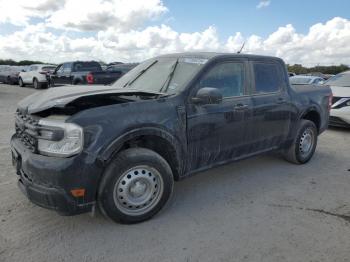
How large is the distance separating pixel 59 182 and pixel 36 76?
20.7 meters

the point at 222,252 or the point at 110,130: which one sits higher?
the point at 110,130

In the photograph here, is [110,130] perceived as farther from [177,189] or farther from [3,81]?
[3,81]

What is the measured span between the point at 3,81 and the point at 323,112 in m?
26.9

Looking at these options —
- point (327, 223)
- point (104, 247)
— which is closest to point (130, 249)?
point (104, 247)

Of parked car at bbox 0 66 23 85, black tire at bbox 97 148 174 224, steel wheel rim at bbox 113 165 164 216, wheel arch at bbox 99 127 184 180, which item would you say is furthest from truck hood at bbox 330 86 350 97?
parked car at bbox 0 66 23 85

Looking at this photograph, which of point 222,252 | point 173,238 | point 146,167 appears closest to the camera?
point 222,252

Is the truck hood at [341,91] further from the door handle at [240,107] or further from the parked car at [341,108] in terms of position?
the door handle at [240,107]

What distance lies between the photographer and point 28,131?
135 inches

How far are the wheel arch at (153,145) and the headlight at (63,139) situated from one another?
0.26 meters

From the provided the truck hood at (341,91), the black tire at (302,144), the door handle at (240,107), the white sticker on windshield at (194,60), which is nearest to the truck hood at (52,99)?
the white sticker on windshield at (194,60)

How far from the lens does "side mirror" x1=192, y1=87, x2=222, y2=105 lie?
12.4 ft

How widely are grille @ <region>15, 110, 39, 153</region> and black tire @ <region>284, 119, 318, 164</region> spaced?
12.9 ft

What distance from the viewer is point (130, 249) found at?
10.3 feet

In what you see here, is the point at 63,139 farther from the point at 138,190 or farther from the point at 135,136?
the point at 138,190
